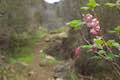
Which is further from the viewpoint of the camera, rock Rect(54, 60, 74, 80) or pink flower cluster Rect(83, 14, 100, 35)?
rock Rect(54, 60, 74, 80)

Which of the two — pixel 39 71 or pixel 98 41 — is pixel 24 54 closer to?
pixel 39 71

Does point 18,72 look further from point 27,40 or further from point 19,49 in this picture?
point 27,40

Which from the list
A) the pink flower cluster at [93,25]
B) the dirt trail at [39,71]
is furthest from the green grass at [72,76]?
the pink flower cluster at [93,25]

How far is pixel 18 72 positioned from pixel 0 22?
1.95 meters

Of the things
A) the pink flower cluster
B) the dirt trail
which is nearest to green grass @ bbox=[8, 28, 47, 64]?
the dirt trail

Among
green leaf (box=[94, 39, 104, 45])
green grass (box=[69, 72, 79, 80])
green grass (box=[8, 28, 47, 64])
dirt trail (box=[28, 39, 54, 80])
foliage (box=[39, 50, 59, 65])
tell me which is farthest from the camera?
foliage (box=[39, 50, 59, 65])

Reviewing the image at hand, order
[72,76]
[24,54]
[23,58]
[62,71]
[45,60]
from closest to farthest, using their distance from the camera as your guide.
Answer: [72,76] → [62,71] → [23,58] → [45,60] → [24,54]

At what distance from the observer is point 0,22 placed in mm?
9359

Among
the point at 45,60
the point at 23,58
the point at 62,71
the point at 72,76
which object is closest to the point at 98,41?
the point at 72,76

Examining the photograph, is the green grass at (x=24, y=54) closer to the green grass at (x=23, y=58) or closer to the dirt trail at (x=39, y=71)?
the green grass at (x=23, y=58)

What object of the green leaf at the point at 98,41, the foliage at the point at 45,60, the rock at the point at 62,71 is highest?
the green leaf at the point at 98,41

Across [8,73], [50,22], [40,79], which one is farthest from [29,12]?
[50,22]

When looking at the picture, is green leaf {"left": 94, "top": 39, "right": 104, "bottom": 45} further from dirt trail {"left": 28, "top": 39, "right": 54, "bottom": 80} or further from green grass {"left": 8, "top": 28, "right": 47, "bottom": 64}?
green grass {"left": 8, "top": 28, "right": 47, "bottom": 64}

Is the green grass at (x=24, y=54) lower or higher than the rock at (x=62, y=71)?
lower
